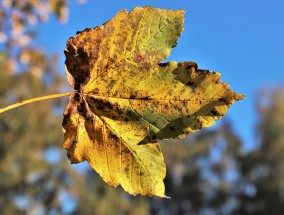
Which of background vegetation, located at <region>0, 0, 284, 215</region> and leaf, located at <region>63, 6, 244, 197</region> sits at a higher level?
background vegetation, located at <region>0, 0, 284, 215</region>

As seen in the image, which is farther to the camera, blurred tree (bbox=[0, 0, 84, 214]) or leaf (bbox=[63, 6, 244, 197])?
blurred tree (bbox=[0, 0, 84, 214])

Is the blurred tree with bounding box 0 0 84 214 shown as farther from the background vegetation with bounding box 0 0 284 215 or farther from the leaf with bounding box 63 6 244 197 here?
the leaf with bounding box 63 6 244 197

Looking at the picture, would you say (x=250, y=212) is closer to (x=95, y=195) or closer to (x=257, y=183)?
(x=257, y=183)

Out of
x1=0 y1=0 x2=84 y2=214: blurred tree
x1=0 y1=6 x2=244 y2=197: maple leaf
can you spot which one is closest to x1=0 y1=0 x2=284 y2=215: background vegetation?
x1=0 y1=0 x2=84 y2=214: blurred tree

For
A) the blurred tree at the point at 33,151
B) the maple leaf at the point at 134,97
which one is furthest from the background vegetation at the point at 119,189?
the maple leaf at the point at 134,97

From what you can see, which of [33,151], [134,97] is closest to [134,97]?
[134,97]

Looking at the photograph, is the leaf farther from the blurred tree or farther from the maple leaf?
the blurred tree
